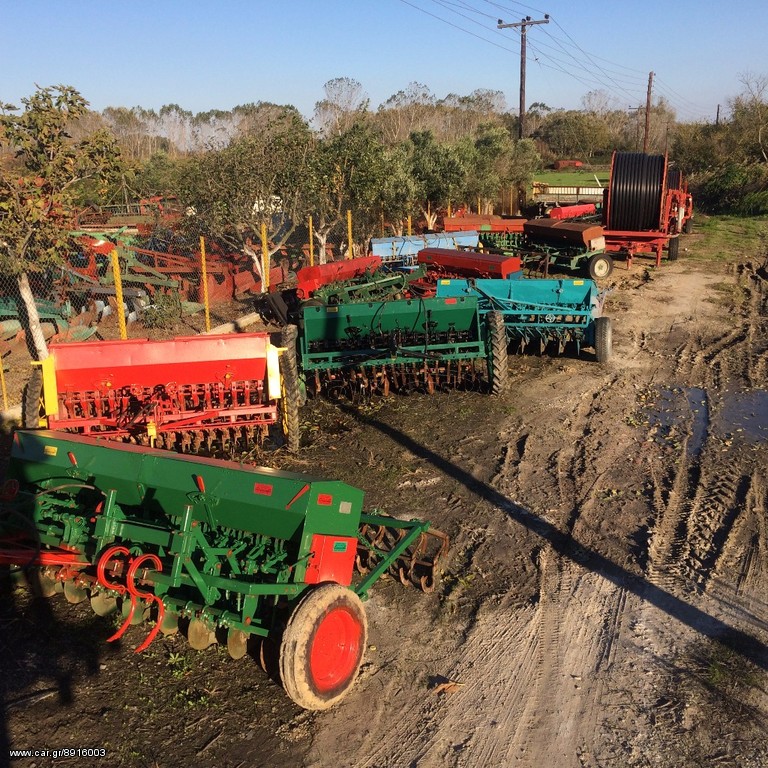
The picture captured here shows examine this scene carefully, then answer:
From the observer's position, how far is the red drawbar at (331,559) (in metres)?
4.35

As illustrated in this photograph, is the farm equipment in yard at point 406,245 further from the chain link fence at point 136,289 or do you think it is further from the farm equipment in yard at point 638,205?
the farm equipment in yard at point 638,205

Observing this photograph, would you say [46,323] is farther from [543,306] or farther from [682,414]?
[682,414]

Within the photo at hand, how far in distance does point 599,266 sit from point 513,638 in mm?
14585

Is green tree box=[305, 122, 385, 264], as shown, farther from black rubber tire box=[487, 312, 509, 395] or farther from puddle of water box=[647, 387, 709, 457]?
puddle of water box=[647, 387, 709, 457]

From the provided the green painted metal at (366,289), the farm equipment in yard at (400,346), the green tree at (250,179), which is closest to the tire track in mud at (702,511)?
the farm equipment in yard at (400,346)

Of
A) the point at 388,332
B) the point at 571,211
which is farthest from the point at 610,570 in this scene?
Answer: the point at 571,211

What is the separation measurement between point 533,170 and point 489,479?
99.1 feet

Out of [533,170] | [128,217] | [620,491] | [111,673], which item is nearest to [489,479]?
[620,491]

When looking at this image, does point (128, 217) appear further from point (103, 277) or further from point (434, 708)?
point (434, 708)

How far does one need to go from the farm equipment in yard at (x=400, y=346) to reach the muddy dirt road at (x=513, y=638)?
1188 millimetres

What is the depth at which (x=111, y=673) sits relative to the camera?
4.57 metres


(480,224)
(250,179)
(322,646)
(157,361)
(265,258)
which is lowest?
(322,646)

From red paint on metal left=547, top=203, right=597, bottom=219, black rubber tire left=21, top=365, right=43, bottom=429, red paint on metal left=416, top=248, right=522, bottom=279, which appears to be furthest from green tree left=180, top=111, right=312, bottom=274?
red paint on metal left=547, top=203, right=597, bottom=219

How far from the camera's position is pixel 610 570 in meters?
5.76
